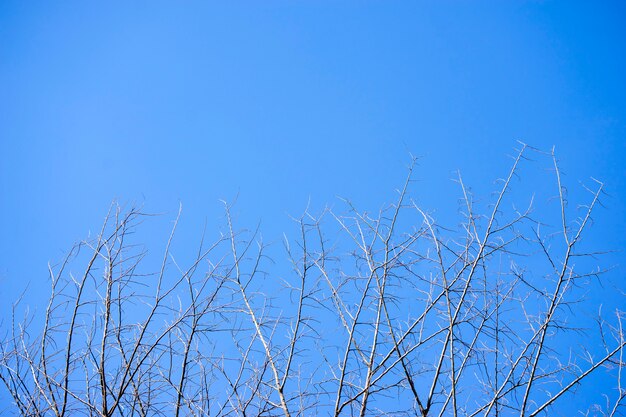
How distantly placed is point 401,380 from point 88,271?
1.70 m

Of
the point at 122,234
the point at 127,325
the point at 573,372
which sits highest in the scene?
the point at 122,234

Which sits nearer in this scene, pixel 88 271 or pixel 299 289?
pixel 88 271

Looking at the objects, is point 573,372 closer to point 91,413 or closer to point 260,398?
point 260,398

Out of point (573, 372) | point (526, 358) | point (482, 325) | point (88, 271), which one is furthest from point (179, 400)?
point (573, 372)

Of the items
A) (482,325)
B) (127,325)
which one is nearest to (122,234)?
(127,325)

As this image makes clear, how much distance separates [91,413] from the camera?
254cm

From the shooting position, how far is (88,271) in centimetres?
260

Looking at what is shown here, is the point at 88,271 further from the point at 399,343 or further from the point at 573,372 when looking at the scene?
the point at 573,372

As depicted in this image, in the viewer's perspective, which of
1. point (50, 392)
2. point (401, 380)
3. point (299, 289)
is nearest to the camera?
point (50, 392)

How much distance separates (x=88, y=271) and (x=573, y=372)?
2.59 meters

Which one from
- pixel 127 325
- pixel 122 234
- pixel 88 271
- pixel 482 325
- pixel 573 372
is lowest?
pixel 573 372

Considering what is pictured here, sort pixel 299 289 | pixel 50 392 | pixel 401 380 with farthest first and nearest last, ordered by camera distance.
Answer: pixel 299 289 → pixel 401 380 → pixel 50 392

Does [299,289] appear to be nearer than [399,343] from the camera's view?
No

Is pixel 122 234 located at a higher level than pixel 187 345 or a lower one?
higher
